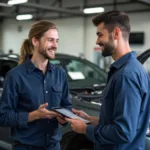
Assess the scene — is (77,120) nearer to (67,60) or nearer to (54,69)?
(54,69)

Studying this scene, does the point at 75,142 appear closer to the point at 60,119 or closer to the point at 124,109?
the point at 60,119

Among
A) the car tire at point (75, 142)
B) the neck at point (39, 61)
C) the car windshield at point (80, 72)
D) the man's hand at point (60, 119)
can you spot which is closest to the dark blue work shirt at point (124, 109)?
the man's hand at point (60, 119)

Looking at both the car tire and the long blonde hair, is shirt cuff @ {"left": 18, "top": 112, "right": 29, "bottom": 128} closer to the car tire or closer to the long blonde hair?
the long blonde hair

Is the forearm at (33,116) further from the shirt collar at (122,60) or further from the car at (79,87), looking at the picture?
the car at (79,87)

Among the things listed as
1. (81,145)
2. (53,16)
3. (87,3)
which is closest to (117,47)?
(81,145)

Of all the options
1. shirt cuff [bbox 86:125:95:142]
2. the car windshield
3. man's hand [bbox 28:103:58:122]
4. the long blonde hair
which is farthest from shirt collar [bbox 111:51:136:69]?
the car windshield

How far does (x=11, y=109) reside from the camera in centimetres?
222

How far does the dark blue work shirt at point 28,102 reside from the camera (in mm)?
2201

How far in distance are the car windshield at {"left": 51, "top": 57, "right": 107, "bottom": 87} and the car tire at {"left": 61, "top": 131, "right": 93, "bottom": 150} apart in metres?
1.16

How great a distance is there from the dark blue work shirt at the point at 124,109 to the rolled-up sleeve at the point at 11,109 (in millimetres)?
573

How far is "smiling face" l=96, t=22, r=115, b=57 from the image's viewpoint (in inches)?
69.4

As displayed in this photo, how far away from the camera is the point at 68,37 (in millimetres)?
15234

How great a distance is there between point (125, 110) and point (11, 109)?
3.11ft

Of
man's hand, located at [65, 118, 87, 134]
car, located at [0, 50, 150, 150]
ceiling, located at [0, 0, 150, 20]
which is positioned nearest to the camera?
man's hand, located at [65, 118, 87, 134]
